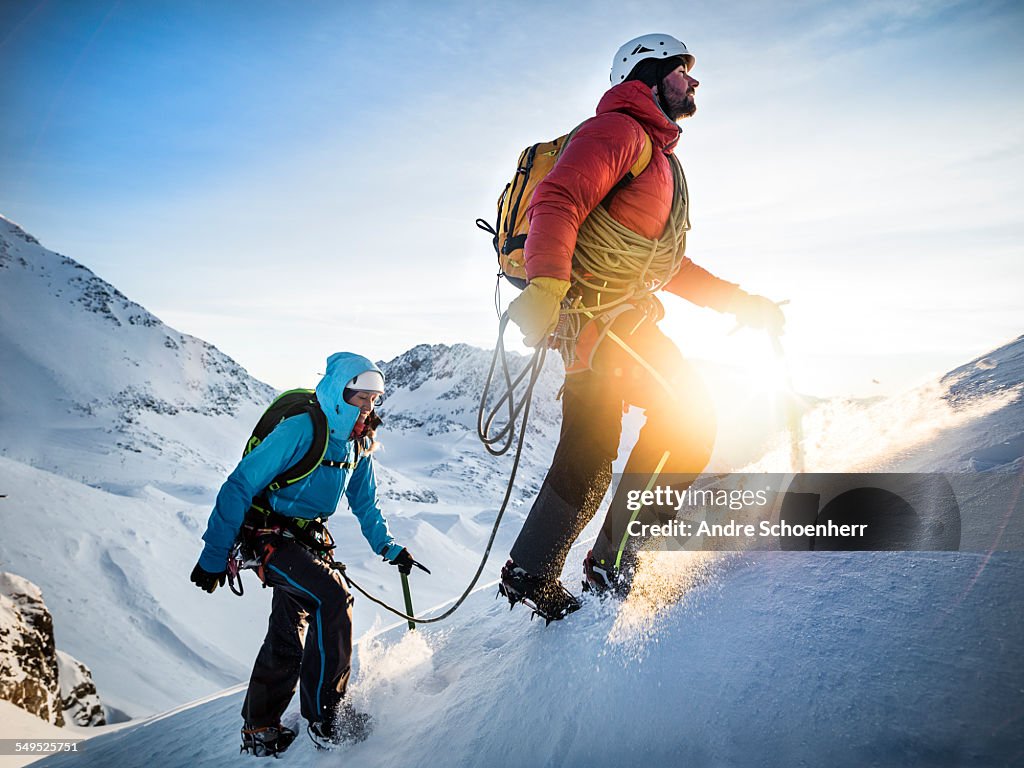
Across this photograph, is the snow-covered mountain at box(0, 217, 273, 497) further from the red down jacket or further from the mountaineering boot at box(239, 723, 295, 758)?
the red down jacket

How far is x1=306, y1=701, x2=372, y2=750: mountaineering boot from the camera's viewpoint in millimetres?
2967

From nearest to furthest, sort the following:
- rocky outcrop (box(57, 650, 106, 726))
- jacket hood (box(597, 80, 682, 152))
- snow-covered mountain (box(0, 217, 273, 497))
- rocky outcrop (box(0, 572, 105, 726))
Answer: jacket hood (box(597, 80, 682, 152)) → rocky outcrop (box(0, 572, 105, 726)) → rocky outcrop (box(57, 650, 106, 726)) → snow-covered mountain (box(0, 217, 273, 497))

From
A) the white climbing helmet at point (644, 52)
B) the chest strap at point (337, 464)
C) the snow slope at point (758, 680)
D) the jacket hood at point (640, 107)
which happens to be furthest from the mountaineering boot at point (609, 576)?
the white climbing helmet at point (644, 52)

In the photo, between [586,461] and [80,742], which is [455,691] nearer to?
[586,461]

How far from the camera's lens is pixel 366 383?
3.45 meters

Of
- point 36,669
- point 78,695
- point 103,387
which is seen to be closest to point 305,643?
point 36,669

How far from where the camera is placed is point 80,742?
15.9ft

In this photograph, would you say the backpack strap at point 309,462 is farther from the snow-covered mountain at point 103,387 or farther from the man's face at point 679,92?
the snow-covered mountain at point 103,387

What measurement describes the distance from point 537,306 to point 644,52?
5.33ft

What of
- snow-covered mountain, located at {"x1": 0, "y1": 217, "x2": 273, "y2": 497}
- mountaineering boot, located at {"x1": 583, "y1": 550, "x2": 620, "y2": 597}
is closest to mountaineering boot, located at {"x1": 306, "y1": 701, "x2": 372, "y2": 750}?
mountaineering boot, located at {"x1": 583, "y1": 550, "x2": 620, "y2": 597}

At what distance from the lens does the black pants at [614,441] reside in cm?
278

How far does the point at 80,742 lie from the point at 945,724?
647cm

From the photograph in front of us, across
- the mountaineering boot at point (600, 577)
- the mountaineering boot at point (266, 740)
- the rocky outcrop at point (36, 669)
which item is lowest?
the rocky outcrop at point (36, 669)

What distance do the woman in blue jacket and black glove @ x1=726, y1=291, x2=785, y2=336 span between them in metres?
2.36
